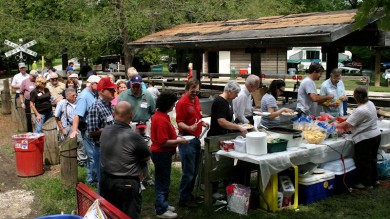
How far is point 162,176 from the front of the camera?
5871 mm

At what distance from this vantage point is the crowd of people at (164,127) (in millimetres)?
4480

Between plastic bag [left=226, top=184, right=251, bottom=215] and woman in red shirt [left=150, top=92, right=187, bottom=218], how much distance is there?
80cm

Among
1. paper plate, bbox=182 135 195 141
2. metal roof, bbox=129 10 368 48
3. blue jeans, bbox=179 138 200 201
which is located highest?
metal roof, bbox=129 10 368 48

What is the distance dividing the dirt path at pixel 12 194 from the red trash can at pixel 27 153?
0.79ft

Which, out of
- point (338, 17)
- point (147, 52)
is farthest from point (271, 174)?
point (147, 52)

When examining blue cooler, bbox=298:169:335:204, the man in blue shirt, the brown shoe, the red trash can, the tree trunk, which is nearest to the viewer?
the brown shoe

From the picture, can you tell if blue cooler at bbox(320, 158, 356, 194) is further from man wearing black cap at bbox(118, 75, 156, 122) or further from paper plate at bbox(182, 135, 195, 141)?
man wearing black cap at bbox(118, 75, 156, 122)

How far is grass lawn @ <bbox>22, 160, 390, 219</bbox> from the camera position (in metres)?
6.06

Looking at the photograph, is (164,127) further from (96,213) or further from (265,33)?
(265,33)

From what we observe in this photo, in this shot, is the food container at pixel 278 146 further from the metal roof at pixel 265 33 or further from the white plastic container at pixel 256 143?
the metal roof at pixel 265 33

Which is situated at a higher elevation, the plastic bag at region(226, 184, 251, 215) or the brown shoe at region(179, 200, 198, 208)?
the plastic bag at region(226, 184, 251, 215)

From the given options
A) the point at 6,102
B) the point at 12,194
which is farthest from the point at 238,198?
the point at 6,102

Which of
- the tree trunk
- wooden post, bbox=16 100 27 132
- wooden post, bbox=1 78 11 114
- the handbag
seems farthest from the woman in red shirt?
wooden post, bbox=1 78 11 114

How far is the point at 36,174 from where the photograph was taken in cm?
848
